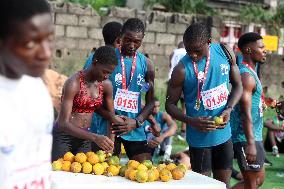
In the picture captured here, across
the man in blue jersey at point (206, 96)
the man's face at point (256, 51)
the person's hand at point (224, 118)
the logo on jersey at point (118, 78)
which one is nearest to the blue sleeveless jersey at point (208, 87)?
the man in blue jersey at point (206, 96)

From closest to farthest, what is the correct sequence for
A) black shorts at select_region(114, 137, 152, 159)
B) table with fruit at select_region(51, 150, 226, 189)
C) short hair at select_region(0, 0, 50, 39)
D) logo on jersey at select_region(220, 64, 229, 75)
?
short hair at select_region(0, 0, 50, 39)
table with fruit at select_region(51, 150, 226, 189)
logo on jersey at select_region(220, 64, 229, 75)
black shorts at select_region(114, 137, 152, 159)

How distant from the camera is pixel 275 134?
1060 cm

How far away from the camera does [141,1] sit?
19.2 metres

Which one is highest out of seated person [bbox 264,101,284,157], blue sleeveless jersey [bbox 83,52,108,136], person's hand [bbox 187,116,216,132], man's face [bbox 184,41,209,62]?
man's face [bbox 184,41,209,62]

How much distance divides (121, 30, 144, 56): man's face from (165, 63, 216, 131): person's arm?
0.44m

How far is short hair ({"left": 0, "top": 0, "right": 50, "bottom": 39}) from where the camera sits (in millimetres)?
2129

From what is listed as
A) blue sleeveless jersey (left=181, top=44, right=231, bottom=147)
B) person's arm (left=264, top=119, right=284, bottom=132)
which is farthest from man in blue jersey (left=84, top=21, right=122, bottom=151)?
person's arm (left=264, top=119, right=284, bottom=132)

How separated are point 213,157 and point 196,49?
976mm

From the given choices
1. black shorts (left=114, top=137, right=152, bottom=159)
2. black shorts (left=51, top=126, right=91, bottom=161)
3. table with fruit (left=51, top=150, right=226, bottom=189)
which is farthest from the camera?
black shorts (left=114, top=137, right=152, bottom=159)

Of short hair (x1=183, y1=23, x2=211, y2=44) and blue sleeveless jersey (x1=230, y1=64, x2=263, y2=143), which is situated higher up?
short hair (x1=183, y1=23, x2=211, y2=44)

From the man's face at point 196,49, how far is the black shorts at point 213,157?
2.55 ft

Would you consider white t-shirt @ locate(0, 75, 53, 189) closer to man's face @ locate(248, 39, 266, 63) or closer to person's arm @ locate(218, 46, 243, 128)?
person's arm @ locate(218, 46, 243, 128)

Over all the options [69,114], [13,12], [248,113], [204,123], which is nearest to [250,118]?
[248,113]

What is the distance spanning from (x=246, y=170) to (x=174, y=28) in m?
7.99
